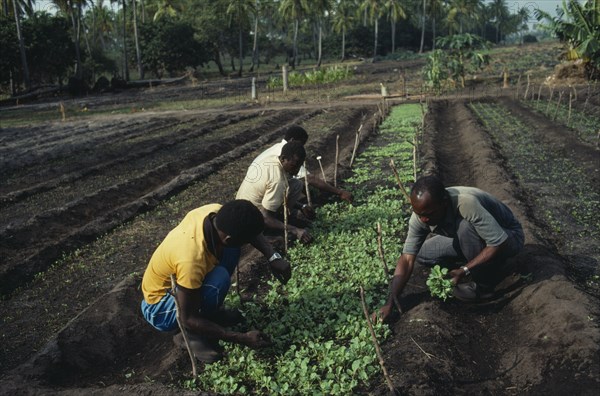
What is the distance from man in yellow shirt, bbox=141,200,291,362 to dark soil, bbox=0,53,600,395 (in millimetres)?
519

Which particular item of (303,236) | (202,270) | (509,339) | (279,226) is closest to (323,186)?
(303,236)

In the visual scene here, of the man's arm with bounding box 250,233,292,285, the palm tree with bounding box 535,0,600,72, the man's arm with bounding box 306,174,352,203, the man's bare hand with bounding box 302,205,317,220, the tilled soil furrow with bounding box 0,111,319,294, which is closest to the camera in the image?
the man's arm with bounding box 250,233,292,285

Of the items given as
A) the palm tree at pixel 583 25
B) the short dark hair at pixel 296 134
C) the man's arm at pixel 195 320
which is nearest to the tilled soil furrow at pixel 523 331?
the man's arm at pixel 195 320

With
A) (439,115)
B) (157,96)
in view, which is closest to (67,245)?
(439,115)

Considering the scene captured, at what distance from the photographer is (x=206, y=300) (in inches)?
175

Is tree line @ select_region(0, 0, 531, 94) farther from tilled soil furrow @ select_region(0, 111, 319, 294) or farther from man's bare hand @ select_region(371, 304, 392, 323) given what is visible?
man's bare hand @ select_region(371, 304, 392, 323)

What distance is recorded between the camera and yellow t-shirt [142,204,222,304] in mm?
3979

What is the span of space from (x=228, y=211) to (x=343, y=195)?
450 cm

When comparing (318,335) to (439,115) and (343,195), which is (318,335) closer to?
(343,195)

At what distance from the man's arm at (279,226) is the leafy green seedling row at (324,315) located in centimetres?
11

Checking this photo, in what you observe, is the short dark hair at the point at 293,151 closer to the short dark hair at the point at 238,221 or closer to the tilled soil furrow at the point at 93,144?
the short dark hair at the point at 238,221

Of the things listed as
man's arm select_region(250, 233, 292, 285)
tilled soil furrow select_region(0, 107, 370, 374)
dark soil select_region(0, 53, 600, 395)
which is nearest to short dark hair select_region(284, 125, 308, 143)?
dark soil select_region(0, 53, 600, 395)

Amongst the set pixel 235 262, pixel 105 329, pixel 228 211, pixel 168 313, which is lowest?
pixel 105 329

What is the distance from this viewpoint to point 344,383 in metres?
4.05
